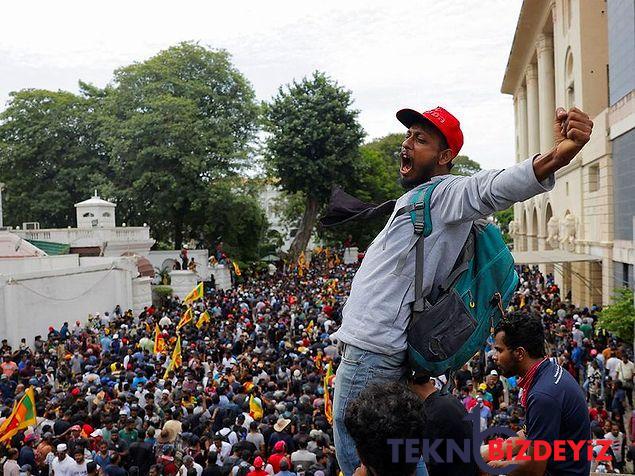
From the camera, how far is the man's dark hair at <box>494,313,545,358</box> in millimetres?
3357

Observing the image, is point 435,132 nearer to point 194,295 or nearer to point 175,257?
point 194,295

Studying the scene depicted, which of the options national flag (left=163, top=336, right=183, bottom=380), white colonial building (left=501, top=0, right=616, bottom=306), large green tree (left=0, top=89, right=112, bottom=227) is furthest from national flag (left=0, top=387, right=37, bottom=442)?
large green tree (left=0, top=89, right=112, bottom=227)

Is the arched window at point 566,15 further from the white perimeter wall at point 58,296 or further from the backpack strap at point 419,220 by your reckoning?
the backpack strap at point 419,220

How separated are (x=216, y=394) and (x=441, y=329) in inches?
347

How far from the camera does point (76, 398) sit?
11.0 m

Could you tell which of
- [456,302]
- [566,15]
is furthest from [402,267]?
[566,15]

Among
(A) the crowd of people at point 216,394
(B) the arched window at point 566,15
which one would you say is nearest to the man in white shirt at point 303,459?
(A) the crowd of people at point 216,394

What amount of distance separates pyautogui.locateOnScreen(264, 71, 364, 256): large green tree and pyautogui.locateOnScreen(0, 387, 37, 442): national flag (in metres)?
30.3

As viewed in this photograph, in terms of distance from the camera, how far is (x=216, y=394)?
1095 centimetres

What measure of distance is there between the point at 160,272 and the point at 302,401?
82.1ft

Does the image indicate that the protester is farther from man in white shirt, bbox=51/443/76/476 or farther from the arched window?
the arched window

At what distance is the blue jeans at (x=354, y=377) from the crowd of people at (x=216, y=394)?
43 cm

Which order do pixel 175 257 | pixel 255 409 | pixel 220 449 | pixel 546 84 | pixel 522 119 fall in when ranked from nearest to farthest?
1. pixel 220 449
2. pixel 255 409
3. pixel 546 84
4. pixel 175 257
5. pixel 522 119

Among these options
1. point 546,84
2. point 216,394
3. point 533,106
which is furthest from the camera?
point 533,106
